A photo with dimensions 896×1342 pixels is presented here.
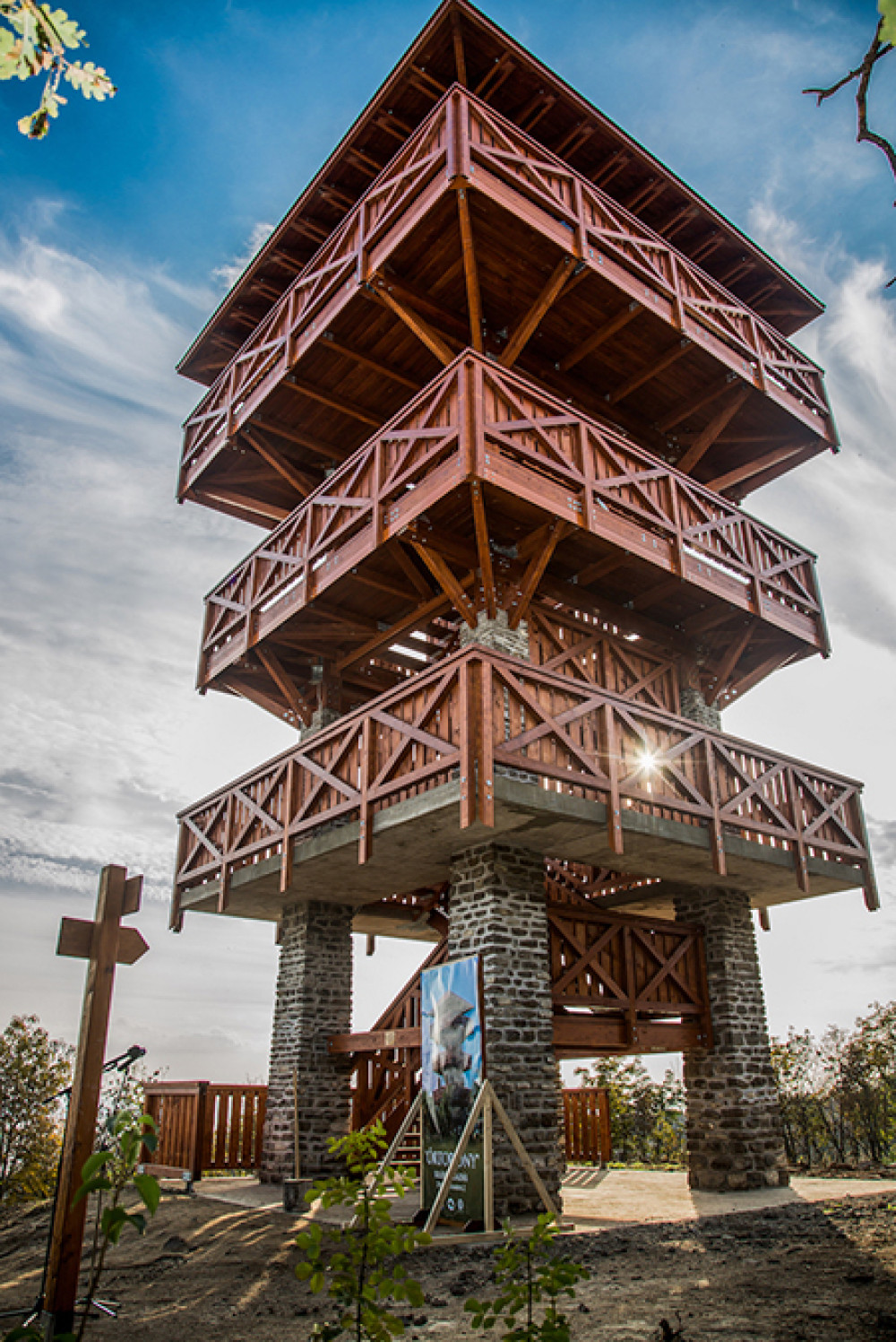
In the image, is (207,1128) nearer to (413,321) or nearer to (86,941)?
(86,941)

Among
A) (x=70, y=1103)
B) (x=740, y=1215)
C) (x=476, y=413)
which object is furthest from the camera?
(x=476, y=413)

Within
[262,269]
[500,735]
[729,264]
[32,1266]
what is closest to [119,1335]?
[32,1266]

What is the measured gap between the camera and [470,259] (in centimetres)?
1159

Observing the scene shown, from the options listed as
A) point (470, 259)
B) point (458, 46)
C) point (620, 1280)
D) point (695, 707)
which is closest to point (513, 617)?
point (695, 707)

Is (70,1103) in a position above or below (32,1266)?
above

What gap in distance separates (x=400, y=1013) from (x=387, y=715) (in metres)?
5.41

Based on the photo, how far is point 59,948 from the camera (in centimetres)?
580

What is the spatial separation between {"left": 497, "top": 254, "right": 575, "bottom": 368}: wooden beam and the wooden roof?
3.52 m

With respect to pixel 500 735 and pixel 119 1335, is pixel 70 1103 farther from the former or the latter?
pixel 500 735

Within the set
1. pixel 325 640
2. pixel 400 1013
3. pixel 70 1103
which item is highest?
pixel 325 640

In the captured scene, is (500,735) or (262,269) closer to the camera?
(500,735)

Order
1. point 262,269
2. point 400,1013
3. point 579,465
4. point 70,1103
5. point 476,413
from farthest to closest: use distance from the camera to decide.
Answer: point 262,269 → point 400,1013 → point 579,465 → point 476,413 → point 70,1103

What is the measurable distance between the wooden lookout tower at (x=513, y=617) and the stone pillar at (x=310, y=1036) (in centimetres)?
5

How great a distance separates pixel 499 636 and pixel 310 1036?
657 cm
